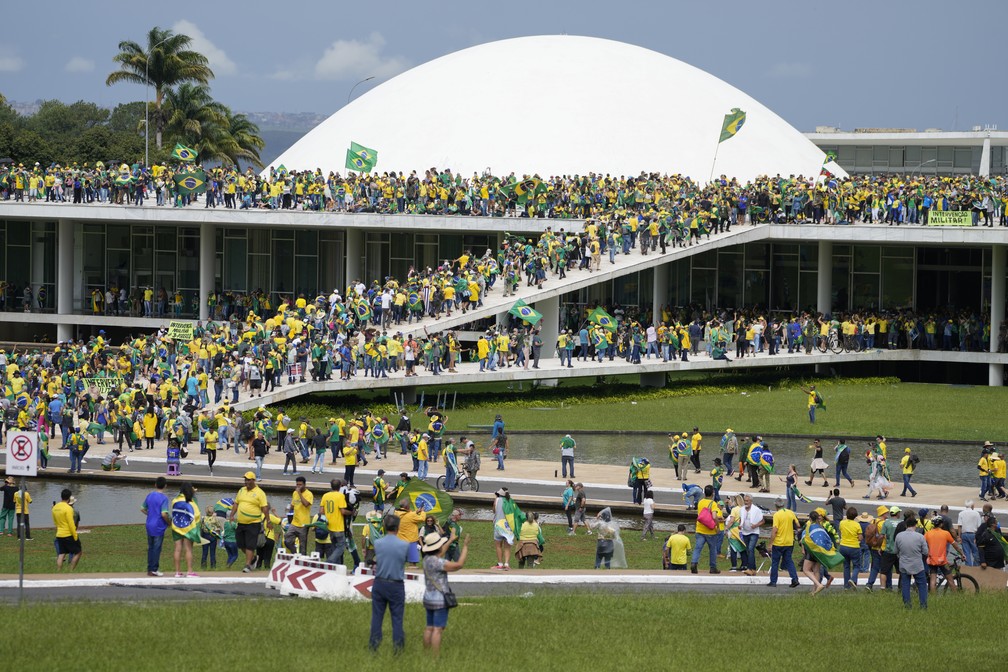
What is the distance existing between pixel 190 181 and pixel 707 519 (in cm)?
3436

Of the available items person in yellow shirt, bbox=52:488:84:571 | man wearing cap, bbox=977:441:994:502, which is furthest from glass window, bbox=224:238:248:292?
person in yellow shirt, bbox=52:488:84:571

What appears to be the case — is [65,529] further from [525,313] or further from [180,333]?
[525,313]

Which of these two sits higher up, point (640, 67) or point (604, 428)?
point (640, 67)

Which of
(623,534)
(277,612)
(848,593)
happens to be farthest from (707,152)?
(277,612)

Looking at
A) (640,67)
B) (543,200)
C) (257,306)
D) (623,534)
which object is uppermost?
(640,67)

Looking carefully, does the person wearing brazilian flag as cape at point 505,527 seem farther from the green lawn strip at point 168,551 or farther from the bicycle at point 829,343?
the bicycle at point 829,343

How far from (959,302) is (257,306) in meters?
23.4

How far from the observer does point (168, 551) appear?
69.9ft

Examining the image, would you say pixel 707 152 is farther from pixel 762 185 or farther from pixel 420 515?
pixel 420 515

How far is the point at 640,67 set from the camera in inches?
2557

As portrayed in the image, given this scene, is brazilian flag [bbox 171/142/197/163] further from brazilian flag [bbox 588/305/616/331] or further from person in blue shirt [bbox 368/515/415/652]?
person in blue shirt [bbox 368/515/415/652]

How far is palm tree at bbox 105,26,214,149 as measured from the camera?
7344cm

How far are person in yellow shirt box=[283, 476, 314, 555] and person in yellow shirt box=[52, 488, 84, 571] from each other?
2536mm

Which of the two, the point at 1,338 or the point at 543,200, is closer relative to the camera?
the point at 543,200
